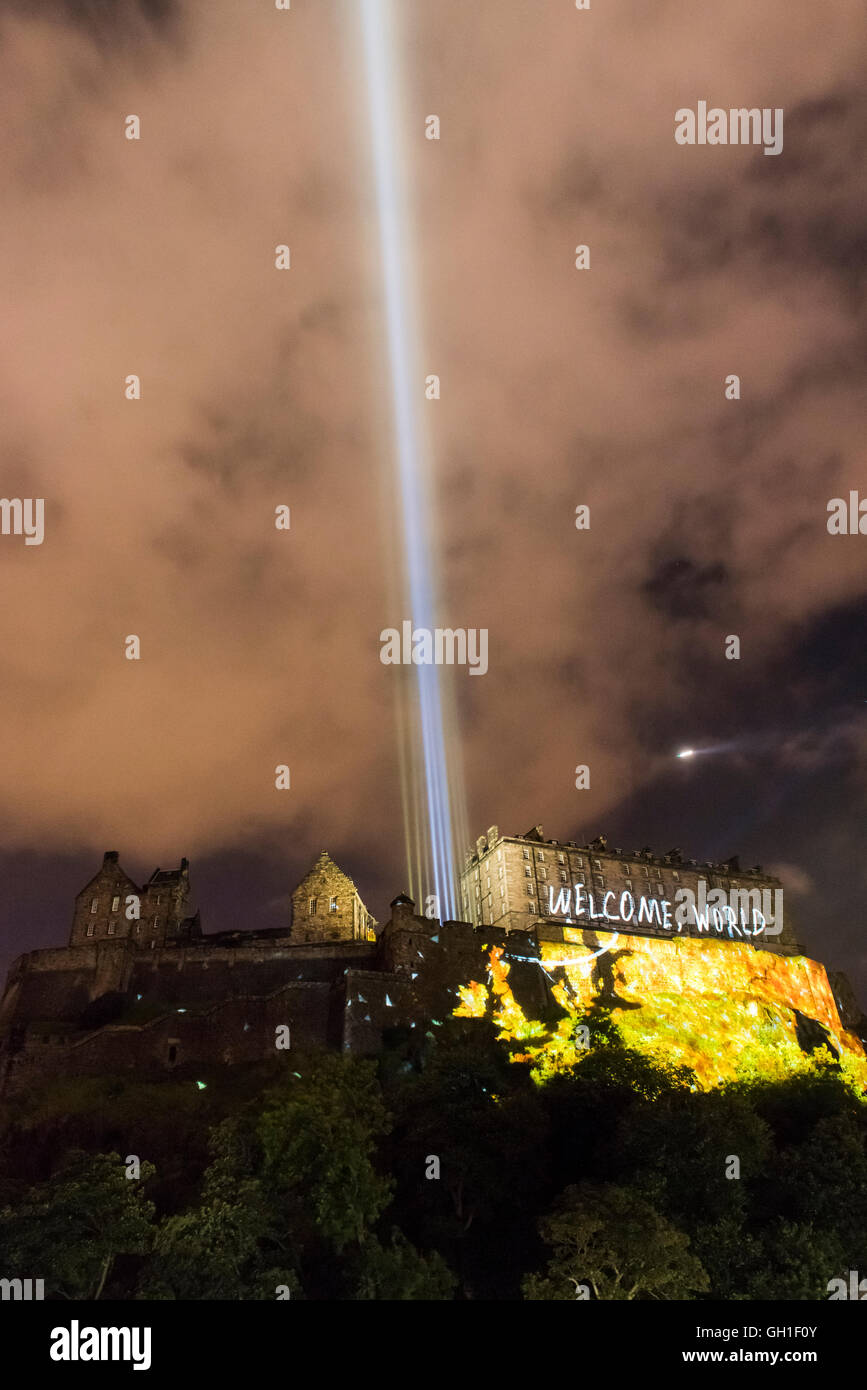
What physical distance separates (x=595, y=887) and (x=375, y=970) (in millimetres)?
29955

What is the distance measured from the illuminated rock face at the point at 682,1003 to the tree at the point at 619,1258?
19.2m

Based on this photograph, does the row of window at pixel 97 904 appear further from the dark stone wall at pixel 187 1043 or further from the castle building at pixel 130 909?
the dark stone wall at pixel 187 1043

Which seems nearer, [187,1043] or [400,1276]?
[400,1276]

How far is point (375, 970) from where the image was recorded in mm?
65500

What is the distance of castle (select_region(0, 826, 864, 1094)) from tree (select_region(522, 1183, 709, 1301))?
22.8 meters

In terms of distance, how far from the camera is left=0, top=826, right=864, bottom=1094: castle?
194ft

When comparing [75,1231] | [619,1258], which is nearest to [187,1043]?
[75,1231]

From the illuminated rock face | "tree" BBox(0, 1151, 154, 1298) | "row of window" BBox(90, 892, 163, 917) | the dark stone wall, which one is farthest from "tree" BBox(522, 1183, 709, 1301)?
"row of window" BBox(90, 892, 163, 917)

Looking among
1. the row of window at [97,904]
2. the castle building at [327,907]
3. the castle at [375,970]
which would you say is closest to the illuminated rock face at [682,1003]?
the castle at [375,970]

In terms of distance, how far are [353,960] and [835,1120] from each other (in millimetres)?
32202

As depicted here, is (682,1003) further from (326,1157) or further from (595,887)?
(326,1157)
